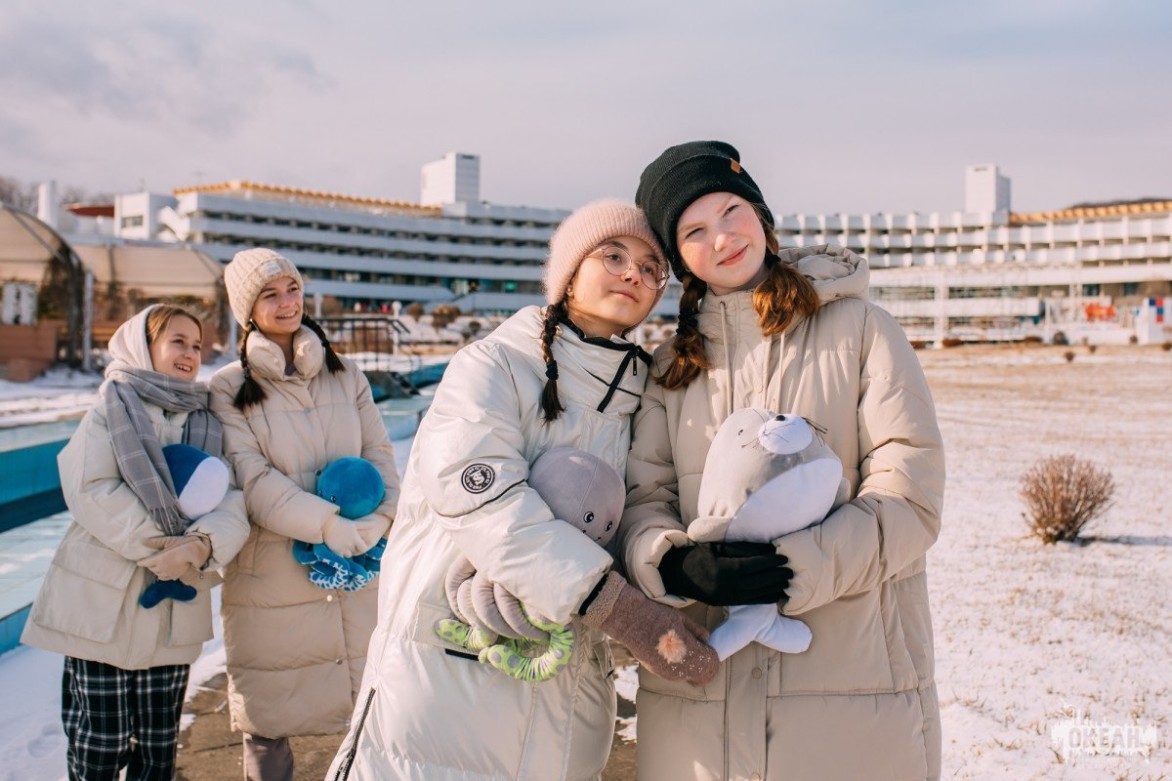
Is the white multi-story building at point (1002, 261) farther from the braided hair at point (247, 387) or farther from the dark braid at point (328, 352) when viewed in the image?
the braided hair at point (247, 387)

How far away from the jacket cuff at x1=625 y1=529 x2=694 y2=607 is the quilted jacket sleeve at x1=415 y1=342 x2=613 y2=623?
0.08 metres

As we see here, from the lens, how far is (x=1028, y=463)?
10750 mm

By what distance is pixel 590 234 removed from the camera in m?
1.97

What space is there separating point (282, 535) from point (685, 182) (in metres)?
1.88

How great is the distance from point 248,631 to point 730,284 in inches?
79.7

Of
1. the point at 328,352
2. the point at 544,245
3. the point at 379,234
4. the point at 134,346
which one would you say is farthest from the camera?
the point at 544,245

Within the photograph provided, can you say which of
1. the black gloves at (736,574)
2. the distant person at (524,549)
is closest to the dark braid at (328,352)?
the distant person at (524,549)

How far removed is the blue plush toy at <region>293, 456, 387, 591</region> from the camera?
2961mm

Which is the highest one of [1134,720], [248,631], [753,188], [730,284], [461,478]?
[753,188]

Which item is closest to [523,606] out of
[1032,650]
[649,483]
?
[649,483]

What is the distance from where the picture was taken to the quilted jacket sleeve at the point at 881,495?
1.64m

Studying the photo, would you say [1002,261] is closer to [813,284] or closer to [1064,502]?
[1064,502]

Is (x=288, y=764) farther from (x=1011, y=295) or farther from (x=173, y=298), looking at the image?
(x=1011, y=295)

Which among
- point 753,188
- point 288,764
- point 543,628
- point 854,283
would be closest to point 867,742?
Result: point 543,628
